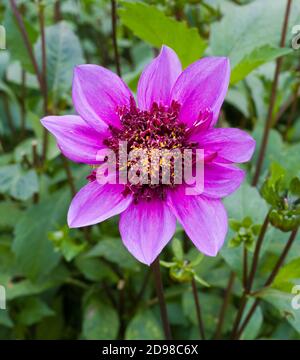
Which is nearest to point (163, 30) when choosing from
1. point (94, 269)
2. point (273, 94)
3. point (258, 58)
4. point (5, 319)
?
point (258, 58)

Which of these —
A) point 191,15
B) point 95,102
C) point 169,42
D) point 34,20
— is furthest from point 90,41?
point 95,102

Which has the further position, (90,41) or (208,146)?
(90,41)

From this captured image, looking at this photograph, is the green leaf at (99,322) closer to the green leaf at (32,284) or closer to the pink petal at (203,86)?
the green leaf at (32,284)

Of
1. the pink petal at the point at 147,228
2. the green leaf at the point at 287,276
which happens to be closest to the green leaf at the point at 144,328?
the green leaf at the point at 287,276

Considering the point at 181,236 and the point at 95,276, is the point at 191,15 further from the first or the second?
the point at 95,276

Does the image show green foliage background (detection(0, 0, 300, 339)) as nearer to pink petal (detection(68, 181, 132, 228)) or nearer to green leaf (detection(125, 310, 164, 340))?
green leaf (detection(125, 310, 164, 340))

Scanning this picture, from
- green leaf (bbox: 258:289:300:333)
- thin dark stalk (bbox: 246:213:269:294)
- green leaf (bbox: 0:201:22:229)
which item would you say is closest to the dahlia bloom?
thin dark stalk (bbox: 246:213:269:294)
